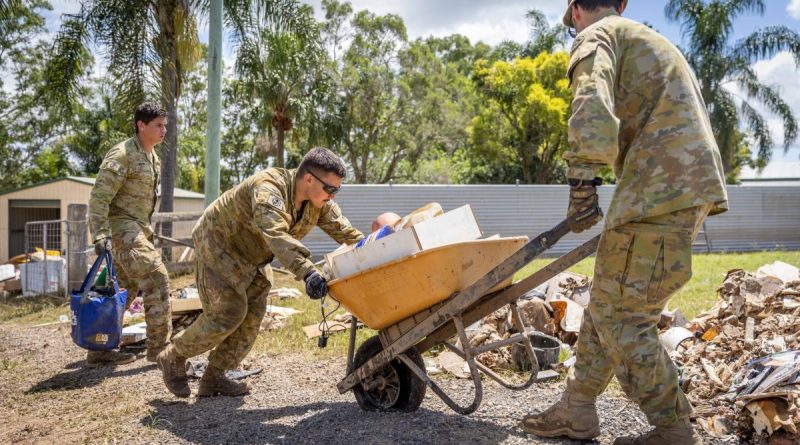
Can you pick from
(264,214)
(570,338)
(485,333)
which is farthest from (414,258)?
(570,338)

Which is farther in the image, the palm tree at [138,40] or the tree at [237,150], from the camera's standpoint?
the tree at [237,150]

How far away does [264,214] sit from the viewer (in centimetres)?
340

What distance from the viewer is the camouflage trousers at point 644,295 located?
2.59 meters

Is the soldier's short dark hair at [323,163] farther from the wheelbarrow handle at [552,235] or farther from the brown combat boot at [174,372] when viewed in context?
the brown combat boot at [174,372]

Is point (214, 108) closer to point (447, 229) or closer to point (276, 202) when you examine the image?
point (276, 202)

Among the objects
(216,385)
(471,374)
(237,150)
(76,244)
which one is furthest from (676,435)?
(237,150)

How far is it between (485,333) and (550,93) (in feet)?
68.5

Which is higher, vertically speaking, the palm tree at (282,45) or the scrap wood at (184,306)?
the palm tree at (282,45)

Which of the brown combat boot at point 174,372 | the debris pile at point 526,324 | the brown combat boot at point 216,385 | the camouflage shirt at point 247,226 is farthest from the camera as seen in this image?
the debris pile at point 526,324

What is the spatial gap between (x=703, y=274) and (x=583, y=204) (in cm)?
912

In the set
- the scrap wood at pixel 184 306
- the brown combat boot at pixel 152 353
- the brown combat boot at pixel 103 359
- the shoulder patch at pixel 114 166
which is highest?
the shoulder patch at pixel 114 166

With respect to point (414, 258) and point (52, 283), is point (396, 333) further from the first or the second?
point (52, 283)

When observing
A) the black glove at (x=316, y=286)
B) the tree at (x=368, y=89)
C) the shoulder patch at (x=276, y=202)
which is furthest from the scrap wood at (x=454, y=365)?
the tree at (x=368, y=89)

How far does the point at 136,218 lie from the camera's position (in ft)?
16.9
